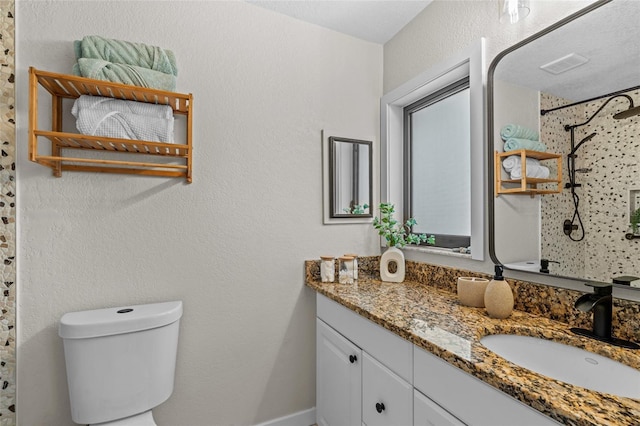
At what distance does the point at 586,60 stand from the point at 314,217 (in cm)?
134

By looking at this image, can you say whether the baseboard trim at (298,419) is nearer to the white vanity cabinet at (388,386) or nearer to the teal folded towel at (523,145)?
the white vanity cabinet at (388,386)

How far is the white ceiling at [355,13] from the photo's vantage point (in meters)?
1.69

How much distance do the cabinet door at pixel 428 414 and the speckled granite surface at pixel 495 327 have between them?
0.55ft

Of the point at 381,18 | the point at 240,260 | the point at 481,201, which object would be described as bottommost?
the point at 240,260

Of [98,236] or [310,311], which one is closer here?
[98,236]

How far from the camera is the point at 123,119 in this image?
1312 mm

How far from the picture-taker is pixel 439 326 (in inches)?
42.5

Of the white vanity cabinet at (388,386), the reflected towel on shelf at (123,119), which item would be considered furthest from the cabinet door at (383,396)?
the reflected towel on shelf at (123,119)

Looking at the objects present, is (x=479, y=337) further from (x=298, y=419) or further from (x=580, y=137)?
(x=298, y=419)

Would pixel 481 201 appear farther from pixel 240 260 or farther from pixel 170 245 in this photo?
pixel 170 245

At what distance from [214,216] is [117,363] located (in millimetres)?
729

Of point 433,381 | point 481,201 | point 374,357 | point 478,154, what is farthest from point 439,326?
point 478,154

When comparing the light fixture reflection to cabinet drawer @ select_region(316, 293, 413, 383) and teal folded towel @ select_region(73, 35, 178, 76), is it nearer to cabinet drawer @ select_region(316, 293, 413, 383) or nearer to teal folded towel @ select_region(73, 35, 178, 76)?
cabinet drawer @ select_region(316, 293, 413, 383)

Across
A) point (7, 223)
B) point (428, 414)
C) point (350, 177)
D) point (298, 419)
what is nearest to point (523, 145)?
point (350, 177)
